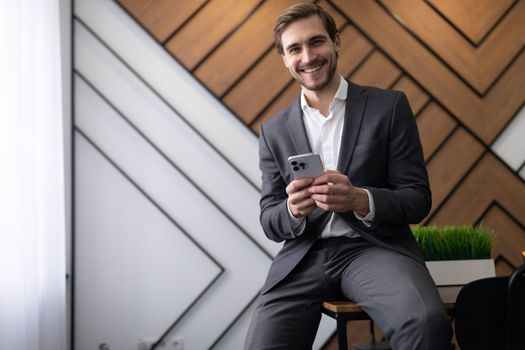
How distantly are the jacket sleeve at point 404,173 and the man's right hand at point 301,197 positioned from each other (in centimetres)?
16

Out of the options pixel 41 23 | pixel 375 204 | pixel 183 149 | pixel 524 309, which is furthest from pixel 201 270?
pixel 524 309

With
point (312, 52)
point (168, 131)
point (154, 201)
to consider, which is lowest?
point (154, 201)

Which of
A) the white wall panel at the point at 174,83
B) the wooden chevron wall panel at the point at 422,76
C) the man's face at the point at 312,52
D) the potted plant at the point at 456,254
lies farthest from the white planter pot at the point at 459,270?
the white wall panel at the point at 174,83

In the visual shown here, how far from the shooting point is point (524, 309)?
5.06 ft

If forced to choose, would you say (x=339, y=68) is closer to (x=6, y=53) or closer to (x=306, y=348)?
(x=6, y=53)

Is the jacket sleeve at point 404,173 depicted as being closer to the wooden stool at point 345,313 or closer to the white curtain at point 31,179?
the wooden stool at point 345,313

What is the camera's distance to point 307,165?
162cm

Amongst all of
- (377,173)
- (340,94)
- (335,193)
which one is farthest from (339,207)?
(340,94)

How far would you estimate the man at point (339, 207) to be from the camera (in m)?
1.56

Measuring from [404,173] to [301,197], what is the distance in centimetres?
32

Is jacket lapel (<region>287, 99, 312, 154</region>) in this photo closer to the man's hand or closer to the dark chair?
the man's hand

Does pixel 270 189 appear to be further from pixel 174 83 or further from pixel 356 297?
pixel 174 83

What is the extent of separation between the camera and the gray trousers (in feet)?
4.77

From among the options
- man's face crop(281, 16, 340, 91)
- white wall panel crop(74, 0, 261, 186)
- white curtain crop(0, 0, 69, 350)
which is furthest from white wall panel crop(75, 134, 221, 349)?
man's face crop(281, 16, 340, 91)
